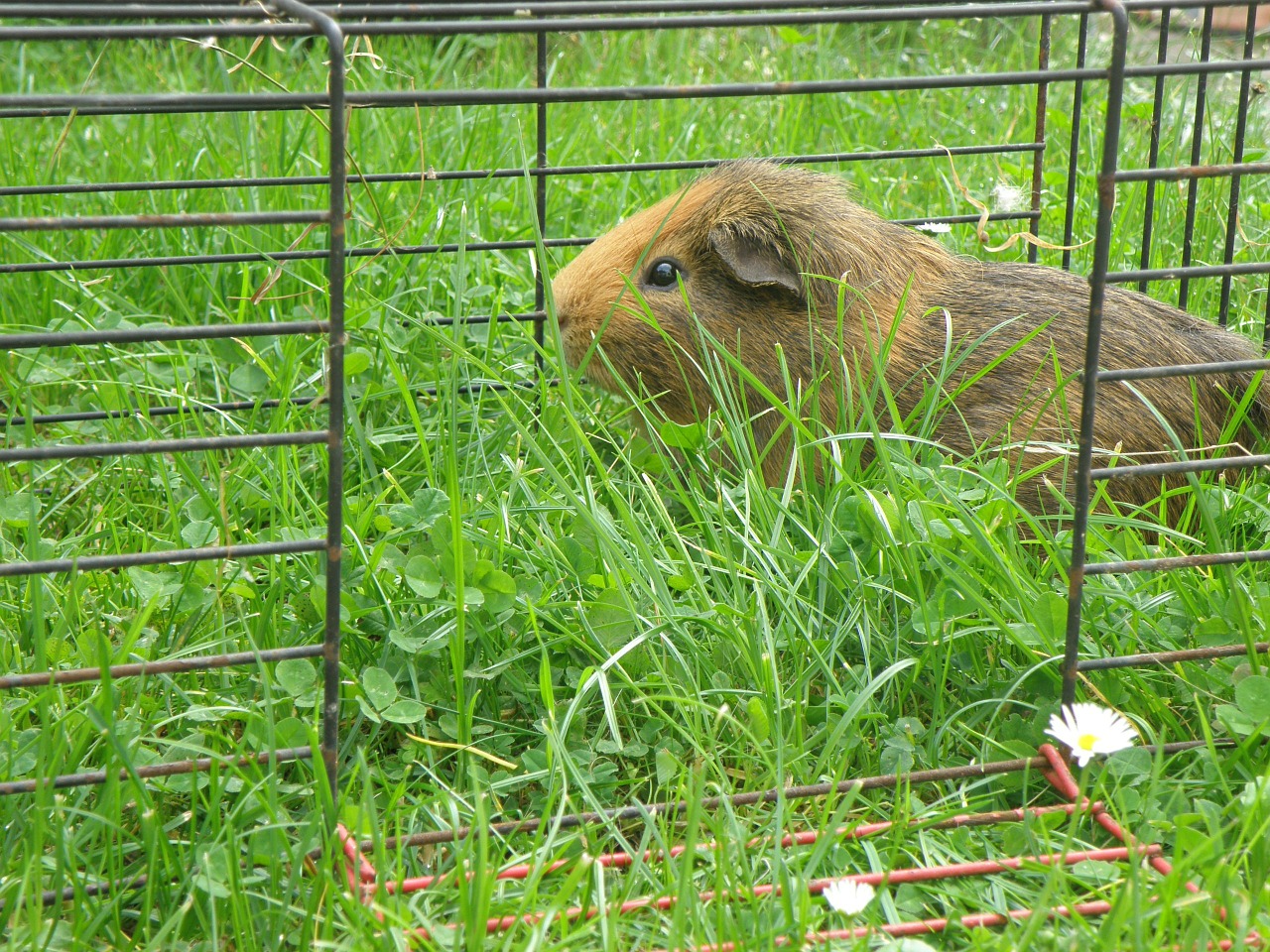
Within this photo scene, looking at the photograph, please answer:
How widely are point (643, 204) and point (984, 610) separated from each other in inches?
104

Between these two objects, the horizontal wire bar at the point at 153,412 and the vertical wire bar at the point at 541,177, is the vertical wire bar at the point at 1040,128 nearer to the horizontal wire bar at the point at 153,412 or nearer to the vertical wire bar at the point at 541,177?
the vertical wire bar at the point at 541,177

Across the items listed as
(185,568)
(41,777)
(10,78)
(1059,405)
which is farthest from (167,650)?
(10,78)

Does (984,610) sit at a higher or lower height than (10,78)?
lower

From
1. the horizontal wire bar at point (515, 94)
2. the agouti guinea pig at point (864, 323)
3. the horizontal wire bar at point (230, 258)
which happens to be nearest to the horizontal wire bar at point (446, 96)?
the horizontal wire bar at point (515, 94)

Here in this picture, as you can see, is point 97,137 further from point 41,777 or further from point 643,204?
point 41,777

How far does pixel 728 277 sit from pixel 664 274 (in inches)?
7.1

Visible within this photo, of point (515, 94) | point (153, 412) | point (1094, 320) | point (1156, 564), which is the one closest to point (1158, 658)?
point (1156, 564)

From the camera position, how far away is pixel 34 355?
3.56 m

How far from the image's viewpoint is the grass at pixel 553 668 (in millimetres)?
1933

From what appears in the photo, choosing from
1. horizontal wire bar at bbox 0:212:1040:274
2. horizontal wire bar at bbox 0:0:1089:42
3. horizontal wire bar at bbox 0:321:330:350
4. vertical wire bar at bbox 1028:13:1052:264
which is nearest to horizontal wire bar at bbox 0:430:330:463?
horizontal wire bar at bbox 0:321:330:350

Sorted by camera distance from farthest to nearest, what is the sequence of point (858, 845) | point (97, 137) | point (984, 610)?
1. point (97, 137)
2. point (984, 610)
3. point (858, 845)

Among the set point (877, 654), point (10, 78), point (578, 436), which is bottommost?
point (877, 654)

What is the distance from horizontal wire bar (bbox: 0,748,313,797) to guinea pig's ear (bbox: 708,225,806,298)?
173 centimetres

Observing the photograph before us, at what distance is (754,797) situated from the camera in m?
2.17
